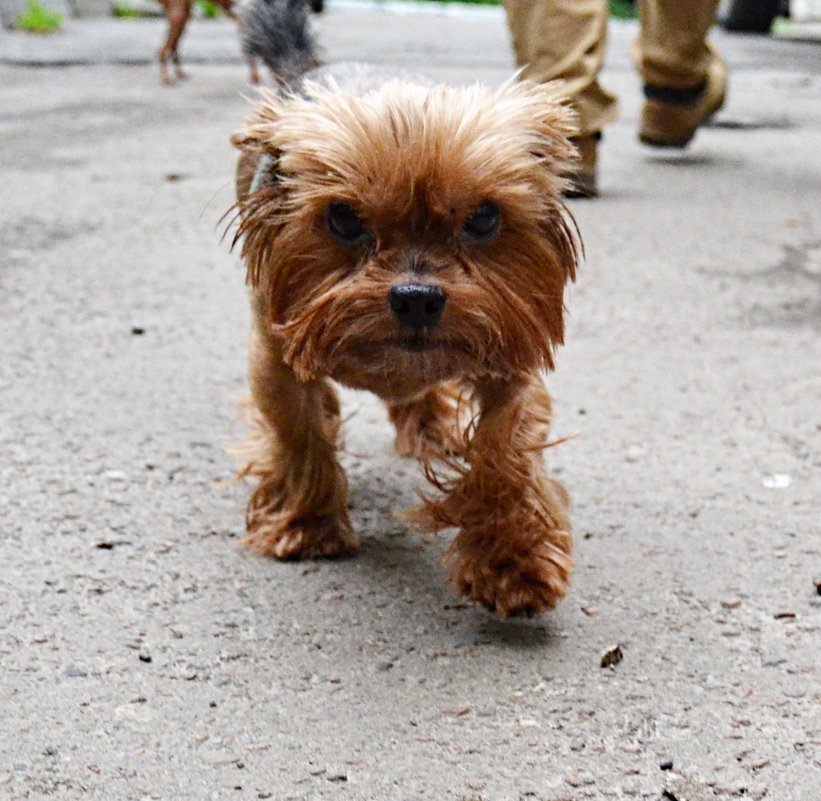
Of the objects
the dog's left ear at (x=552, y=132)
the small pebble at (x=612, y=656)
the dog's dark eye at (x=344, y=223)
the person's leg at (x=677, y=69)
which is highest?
the dog's left ear at (x=552, y=132)

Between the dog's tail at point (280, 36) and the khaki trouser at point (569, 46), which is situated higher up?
the dog's tail at point (280, 36)

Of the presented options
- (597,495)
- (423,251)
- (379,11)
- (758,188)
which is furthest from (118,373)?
(379,11)

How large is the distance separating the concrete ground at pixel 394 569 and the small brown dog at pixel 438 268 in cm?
21

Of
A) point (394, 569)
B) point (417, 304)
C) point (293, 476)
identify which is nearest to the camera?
point (417, 304)

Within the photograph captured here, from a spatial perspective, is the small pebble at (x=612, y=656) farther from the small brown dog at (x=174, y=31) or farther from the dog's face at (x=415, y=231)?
the small brown dog at (x=174, y=31)

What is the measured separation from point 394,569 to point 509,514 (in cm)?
34

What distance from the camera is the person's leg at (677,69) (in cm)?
676

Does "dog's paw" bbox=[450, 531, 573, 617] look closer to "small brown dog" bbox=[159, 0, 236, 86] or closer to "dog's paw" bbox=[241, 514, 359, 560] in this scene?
"dog's paw" bbox=[241, 514, 359, 560]

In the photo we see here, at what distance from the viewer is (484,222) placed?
263 centimetres

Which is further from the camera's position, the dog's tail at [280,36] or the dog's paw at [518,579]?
the dog's tail at [280,36]

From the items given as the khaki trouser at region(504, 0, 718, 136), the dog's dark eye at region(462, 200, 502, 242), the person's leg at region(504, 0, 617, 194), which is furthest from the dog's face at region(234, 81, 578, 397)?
the person's leg at region(504, 0, 617, 194)

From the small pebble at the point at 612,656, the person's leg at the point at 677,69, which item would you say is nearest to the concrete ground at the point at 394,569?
the small pebble at the point at 612,656

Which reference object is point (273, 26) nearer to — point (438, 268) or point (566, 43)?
point (438, 268)

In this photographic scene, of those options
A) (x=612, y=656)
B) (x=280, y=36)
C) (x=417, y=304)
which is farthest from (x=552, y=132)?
(x=280, y=36)
